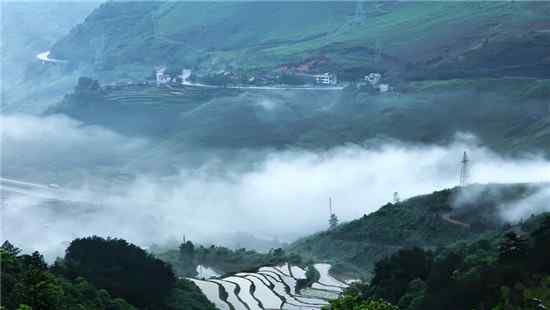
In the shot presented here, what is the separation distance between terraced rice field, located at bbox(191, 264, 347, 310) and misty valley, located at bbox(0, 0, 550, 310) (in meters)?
0.15

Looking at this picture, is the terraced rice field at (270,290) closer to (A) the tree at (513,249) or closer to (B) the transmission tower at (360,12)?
(A) the tree at (513,249)

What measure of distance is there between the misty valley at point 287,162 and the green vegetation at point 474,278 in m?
0.07

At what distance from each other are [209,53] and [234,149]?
42178 millimetres

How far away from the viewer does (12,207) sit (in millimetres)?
65812

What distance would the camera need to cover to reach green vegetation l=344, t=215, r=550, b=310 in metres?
21.1

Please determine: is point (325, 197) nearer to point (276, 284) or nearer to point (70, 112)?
point (276, 284)

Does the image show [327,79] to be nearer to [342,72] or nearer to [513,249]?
[342,72]

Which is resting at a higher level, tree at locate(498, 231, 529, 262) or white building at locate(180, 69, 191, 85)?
white building at locate(180, 69, 191, 85)

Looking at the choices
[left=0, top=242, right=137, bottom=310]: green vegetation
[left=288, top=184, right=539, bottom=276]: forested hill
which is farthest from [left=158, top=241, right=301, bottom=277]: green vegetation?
[left=0, top=242, right=137, bottom=310]: green vegetation

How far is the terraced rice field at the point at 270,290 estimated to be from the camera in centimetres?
3306

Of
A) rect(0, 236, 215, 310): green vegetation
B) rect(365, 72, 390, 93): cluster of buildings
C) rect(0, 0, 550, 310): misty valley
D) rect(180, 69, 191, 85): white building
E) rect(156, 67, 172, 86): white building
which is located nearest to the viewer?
rect(0, 236, 215, 310): green vegetation

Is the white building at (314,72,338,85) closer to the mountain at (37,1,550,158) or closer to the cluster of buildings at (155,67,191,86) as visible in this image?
the mountain at (37,1,550,158)

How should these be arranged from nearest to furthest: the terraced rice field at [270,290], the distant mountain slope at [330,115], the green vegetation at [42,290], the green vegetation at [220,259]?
the green vegetation at [42,290] < the terraced rice field at [270,290] < the green vegetation at [220,259] < the distant mountain slope at [330,115]

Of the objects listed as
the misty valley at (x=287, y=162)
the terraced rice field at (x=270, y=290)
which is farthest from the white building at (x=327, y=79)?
the terraced rice field at (x=270, y=290)
